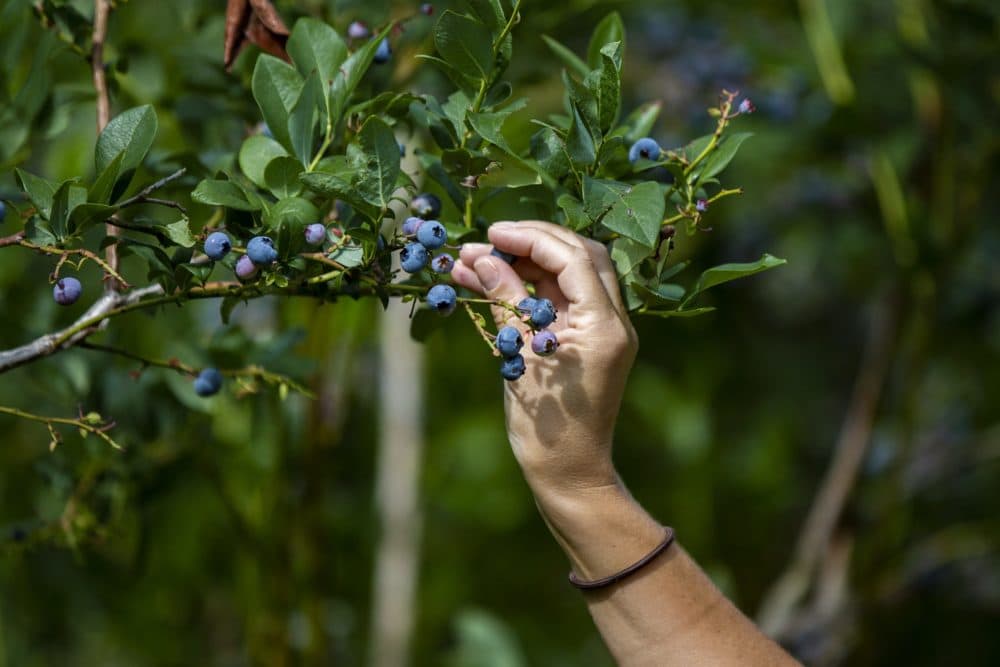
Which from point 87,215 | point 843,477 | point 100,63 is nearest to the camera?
point 87,215

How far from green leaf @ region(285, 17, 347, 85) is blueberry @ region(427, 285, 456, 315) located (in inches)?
7.3

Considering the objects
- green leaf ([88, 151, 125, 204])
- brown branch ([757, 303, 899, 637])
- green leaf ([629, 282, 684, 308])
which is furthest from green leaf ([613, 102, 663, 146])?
brown branch ([757, 303, 899, 637])

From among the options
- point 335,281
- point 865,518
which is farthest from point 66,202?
point 865,518

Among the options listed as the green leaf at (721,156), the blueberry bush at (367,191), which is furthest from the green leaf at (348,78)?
the green leaf at (721,156)

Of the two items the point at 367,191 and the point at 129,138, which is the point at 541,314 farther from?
the point at 129,138

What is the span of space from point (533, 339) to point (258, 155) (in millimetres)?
234

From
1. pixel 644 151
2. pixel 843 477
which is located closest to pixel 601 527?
pixel 644 151

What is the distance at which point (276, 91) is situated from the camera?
2.45 feet

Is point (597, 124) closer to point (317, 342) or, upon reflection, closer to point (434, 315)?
point (434, 315)

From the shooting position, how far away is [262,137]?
770mm

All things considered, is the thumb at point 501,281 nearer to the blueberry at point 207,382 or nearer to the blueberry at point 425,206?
the blueberry at point 425,206

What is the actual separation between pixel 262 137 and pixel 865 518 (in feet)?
4.39

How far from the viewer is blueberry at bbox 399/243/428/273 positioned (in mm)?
657

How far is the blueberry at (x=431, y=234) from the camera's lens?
0.66 meters
